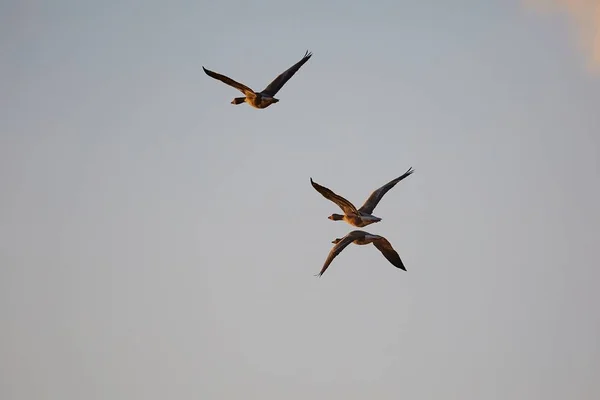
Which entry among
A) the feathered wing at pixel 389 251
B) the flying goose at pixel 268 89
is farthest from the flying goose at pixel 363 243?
the flying goose at pixel 268 89

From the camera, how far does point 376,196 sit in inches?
2020

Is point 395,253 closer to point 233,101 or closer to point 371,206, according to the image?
point 371,206

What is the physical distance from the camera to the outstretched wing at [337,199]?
47.7 m

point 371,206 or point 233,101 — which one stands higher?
point 233,101

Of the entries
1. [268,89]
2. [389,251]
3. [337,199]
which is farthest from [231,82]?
[389,251]

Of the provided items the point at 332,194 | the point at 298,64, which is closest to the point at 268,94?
the point at 298,64

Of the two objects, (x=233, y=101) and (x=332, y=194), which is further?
(x=233, y=101)

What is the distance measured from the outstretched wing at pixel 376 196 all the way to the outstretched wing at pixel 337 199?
0.54 m

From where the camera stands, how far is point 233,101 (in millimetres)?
52750

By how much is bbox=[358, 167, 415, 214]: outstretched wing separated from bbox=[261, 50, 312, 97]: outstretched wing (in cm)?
599

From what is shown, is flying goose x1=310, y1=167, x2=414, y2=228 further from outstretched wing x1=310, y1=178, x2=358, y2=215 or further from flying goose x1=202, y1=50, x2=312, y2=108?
flying goose x1=202, y1=50, x2=312, y2=108

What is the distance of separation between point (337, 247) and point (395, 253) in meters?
4.04

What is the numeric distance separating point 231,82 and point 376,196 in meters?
7.68

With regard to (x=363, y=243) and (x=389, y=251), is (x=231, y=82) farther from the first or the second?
(x=389, y=251)
